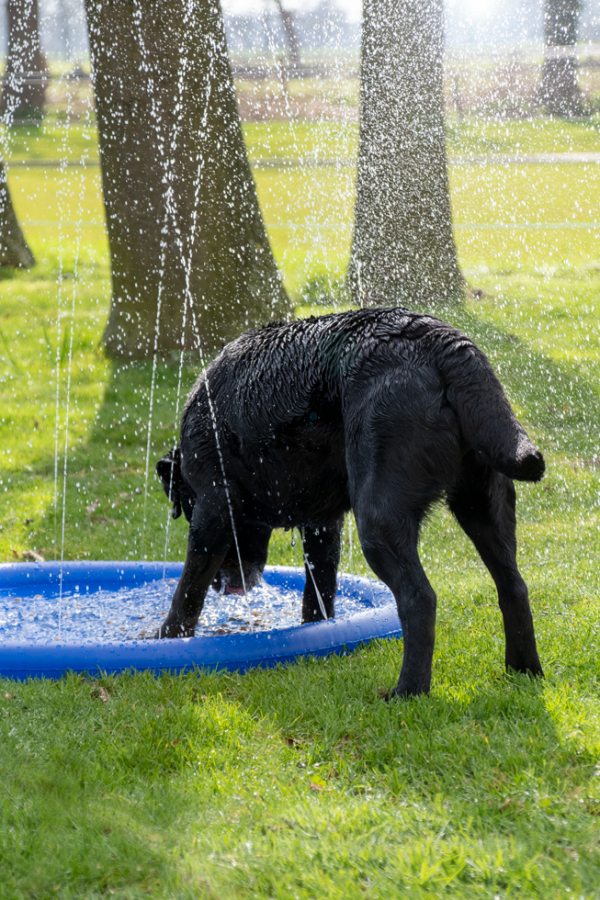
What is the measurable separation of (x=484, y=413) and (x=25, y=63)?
65.7 feet

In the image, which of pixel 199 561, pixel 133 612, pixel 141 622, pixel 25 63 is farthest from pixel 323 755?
pixel 25 63

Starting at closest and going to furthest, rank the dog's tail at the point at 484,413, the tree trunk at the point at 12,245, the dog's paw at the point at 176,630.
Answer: the dog's tail at the point at 484,413, the dog's paw at the point at 176,630, the tree trunk at the point at 12,245

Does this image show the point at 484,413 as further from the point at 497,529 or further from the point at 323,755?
the point at 323,755

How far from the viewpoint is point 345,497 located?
3549 mm

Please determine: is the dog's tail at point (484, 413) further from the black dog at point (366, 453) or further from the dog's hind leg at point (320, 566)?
the dog's hind leg at point (320, 566)

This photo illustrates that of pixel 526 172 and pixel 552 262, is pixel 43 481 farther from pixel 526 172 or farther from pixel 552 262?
pixel 526 172

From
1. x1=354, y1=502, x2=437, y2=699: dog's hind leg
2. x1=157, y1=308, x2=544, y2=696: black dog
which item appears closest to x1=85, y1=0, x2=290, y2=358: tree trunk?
x1=157, y1=308, x2=544, y2=696: black dog

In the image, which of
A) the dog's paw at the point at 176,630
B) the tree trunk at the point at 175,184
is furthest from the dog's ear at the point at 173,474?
the tree trunk at the point at 175,184

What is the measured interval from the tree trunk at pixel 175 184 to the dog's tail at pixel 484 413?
18.8 feet

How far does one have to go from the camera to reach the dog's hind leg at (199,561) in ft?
12.2

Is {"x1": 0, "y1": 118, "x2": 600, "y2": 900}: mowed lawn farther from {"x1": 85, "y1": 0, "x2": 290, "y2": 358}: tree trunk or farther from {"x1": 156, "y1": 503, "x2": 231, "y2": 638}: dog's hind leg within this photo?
{"x1": 85, "y1": 0, "x2": 290, "y2": 358}: tree trunk

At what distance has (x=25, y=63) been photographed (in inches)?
781

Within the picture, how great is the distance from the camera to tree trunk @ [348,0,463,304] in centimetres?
1007

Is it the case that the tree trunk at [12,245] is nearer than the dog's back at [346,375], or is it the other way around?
the dog's back at [346,375]
